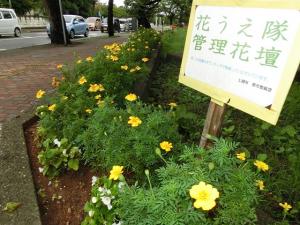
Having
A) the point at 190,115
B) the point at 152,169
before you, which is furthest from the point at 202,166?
the point at 190,115

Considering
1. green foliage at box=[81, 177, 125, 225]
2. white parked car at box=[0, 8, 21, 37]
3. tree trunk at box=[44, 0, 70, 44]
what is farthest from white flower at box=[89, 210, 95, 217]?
white parked car at box=[0, 8, 21, 37]

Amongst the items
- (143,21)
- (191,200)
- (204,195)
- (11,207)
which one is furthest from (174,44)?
(143,21)

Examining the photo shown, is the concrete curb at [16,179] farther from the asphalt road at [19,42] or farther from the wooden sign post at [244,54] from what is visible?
the asphalt road at [19,42]

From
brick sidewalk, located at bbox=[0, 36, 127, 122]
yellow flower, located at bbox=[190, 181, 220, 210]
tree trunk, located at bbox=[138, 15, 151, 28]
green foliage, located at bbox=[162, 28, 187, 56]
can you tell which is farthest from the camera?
tree trunk, located at bbox=[138, 15, 151, 28]

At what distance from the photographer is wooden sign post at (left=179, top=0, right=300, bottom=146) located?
5.97 feet

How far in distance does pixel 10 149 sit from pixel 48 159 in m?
0.60

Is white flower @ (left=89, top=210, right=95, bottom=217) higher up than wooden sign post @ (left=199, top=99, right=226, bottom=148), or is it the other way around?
wooden sign post @ (left=199, top=99, right=226, bottom=148)

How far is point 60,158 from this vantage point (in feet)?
9.98

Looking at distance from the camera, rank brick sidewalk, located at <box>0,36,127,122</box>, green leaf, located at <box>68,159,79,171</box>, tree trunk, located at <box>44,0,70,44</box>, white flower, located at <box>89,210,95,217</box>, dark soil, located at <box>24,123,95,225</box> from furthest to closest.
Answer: tree trunk, located at <box>44,0,70,44</box>
brick sidewalk, located at <box>0,36,127,122</box>
green leaf, located at <box>68,159,79,171</box>
dark soil, located at <box>24,123,95,225</box>
white flower, located at <box>89,210,95,217</box>

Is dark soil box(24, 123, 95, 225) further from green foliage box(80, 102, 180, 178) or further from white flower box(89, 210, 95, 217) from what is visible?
white flower box(89, 210, 95, 217)

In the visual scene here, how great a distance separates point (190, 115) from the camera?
400 cm

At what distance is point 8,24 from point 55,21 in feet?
25.5

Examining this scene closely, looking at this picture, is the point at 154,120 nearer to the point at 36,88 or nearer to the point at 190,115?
the point at 190,115

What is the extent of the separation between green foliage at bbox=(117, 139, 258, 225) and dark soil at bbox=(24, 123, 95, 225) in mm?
960
